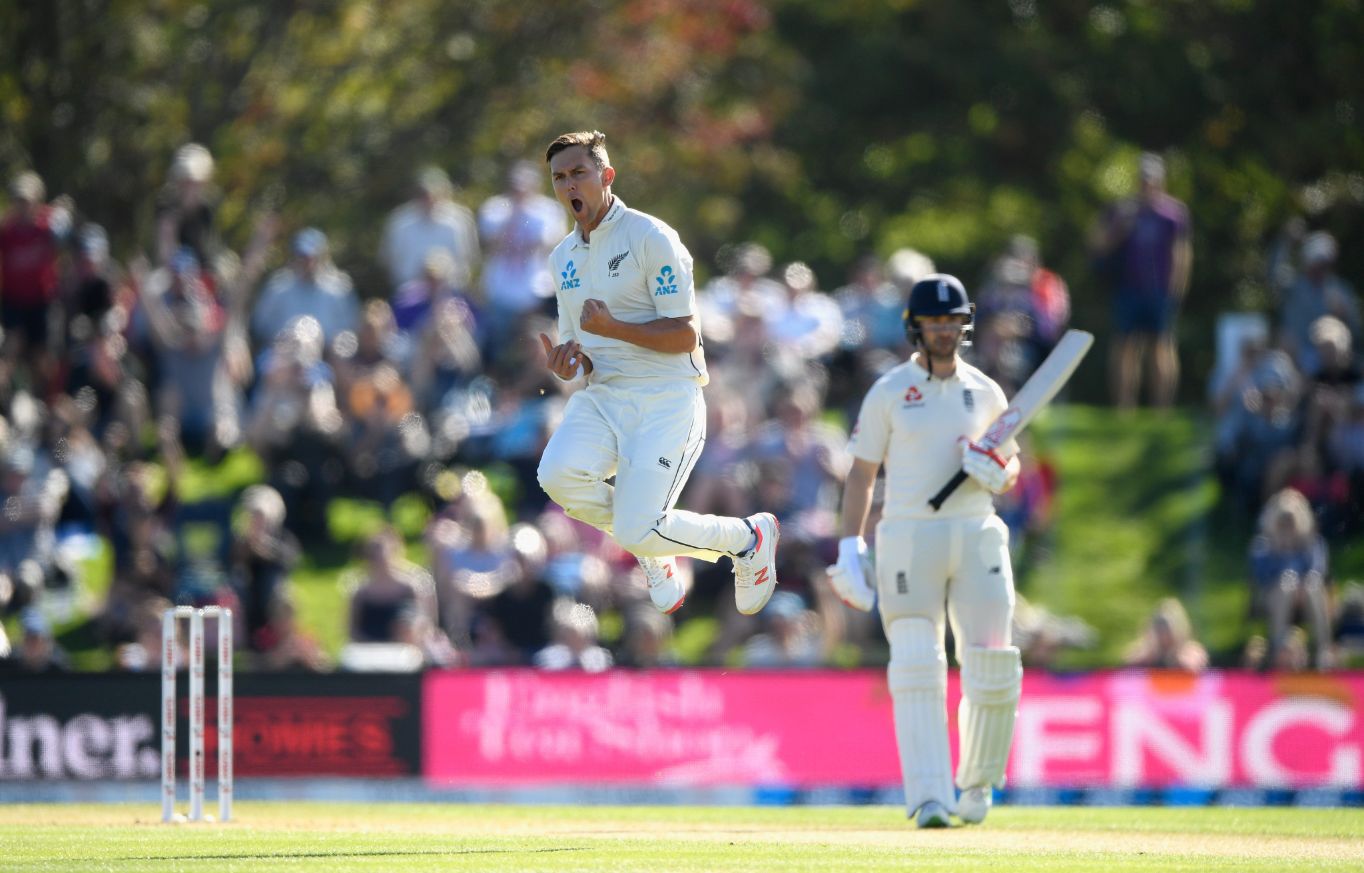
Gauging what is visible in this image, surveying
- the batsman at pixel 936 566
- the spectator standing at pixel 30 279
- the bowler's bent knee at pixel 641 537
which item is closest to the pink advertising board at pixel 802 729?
the batsman at pixel 936 566

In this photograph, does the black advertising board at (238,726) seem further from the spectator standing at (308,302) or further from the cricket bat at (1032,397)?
the spectator standing at (308,302)

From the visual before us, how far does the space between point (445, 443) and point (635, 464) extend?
857 cm

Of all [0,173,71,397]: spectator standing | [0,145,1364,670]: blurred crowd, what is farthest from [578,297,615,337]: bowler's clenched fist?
[0,173,71,397]: spectator standing

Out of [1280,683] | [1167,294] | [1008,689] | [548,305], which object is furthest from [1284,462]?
[1008,689]

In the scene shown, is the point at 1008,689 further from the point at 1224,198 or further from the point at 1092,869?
the point at 1224,198

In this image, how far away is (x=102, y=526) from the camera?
Result: 1775cm

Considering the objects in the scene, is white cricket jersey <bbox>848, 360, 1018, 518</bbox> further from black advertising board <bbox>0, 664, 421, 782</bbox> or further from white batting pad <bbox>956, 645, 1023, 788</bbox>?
black advertising board <bbox>0, 664, 421, 782</bbox>

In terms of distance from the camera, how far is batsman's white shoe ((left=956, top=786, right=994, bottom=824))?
10977 millimetres

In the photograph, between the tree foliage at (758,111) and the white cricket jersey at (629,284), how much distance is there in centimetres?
1532

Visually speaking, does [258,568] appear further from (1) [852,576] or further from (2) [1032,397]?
(2) [1032,397]

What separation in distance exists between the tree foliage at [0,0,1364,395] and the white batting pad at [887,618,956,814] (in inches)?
618

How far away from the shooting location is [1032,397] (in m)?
10.9

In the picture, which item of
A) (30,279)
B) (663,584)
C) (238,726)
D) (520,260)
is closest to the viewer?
(663,584)

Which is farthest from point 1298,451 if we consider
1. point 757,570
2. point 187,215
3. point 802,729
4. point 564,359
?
point 564,359
